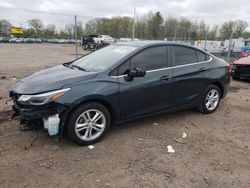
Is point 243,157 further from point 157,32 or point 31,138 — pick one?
point 157,32

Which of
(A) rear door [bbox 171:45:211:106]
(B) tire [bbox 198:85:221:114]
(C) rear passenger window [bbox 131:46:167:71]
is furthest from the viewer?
(B) tire [bbox 198:85:221:114]

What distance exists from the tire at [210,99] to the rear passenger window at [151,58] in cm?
137

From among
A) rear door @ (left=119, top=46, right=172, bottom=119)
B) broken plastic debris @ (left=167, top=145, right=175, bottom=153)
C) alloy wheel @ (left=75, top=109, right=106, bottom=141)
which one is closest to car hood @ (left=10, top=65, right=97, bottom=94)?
alloy wheel @ (left=75, top=109, right=106, bottom=141)

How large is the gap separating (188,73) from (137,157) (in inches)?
82.9

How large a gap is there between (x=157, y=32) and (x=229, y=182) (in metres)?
34.6

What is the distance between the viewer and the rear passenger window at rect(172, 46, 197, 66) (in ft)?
15.2

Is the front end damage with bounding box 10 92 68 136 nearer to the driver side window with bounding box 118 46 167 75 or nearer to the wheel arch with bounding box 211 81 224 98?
the driver side window with bounding box 118 46 167 75

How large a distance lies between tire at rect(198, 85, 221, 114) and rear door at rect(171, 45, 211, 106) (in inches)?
7.5

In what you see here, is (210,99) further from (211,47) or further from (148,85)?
(211,47)

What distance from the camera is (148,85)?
4105mm

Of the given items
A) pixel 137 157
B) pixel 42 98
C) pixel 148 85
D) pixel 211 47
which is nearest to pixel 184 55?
pixel 148 85

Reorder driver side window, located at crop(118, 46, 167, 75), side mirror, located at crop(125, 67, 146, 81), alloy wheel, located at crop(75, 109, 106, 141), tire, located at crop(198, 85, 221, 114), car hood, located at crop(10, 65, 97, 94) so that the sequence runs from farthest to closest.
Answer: tire, located at crop(198, 85, 221, 114), driver side window, located at crop(118, 46, 167, 75), side mirror, located at crop(125, 67, 146, 81), alloy wheel, located at crop(75, 109, 106, 141), car hood, located at crop(10, 65, 97, 94)

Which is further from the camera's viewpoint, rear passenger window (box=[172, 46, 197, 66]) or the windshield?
rear passenger window (box=[172, 46, 197, 66])

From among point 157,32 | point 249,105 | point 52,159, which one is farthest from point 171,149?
point 157,32
